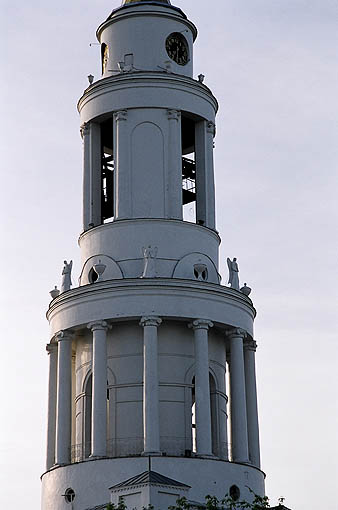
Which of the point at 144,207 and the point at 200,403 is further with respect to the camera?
the point at 144,207

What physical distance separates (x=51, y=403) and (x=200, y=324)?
752 cm

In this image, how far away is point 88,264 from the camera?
57062 millimetres

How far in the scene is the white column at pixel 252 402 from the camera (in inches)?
2199

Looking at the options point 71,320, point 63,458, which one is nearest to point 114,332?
point 71,320

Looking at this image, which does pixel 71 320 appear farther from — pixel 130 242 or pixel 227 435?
pixel 227 435

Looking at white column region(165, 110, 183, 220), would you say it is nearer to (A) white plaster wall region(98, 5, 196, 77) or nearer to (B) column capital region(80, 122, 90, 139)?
(A) white plaster wall region(98, 5, 196, 77)

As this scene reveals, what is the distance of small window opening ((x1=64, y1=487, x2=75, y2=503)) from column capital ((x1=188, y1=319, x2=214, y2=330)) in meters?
8.15

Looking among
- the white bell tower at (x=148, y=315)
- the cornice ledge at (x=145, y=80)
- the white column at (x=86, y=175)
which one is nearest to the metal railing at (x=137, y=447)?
the white bell tower at (x=148, y=315)

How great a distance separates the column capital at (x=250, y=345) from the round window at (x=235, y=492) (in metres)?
6.91

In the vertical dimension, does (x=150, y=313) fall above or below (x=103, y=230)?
below

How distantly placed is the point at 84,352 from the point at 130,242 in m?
5.04

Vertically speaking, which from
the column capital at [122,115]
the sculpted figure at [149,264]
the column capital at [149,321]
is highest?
the column capital at [122,115]

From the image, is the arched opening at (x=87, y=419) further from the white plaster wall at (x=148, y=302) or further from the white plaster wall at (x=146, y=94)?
the white plaster wall at (x=146, y=94)

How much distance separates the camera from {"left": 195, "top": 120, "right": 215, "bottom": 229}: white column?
58.5 metres
